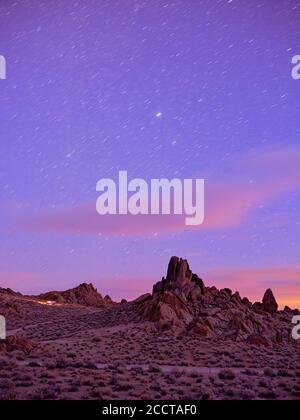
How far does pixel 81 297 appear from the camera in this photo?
116188 mm

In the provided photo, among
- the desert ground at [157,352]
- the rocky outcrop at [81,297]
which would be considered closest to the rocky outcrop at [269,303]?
the desert ground at [157,352]

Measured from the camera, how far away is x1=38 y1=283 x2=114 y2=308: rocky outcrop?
4402 inches

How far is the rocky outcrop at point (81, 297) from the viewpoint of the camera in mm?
111812

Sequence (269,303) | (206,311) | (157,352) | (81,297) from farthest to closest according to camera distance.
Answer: (81,297), (269,303), (206,311), (157,352)

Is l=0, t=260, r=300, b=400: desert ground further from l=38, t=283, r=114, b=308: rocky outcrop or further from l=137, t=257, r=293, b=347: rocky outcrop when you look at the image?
l=38, t=283, r=114, b=308: rocky outcrop

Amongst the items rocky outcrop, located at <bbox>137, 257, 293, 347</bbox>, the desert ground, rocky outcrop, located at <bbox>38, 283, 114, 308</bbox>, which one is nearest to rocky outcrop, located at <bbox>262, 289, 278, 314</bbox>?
rocky outcrop, located at <bbox>137, 257, 293, 347</bbox>

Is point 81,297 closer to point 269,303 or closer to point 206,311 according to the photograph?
point 269,303

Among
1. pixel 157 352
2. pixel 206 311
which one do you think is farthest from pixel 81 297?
pixel 157 352

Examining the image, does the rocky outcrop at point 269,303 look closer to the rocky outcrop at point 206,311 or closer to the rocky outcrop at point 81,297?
the rocky outcrop at point 206,311
